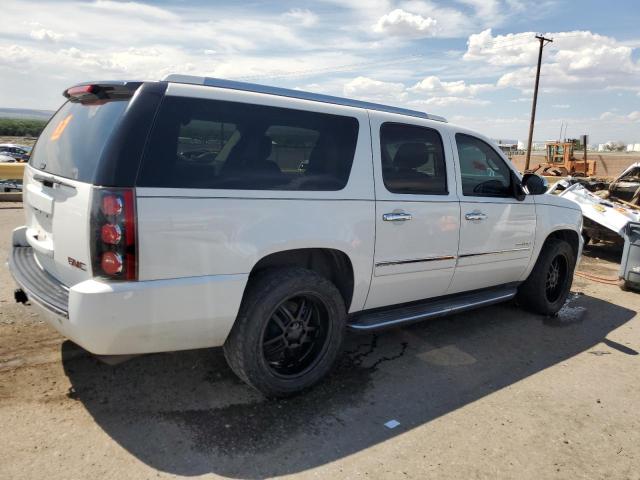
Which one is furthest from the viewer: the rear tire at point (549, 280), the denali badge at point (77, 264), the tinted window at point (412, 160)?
the rear tire at point (549, 280)

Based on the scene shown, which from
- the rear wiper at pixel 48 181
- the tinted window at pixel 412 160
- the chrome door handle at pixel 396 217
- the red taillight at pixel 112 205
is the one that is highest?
the tinted window at pixel 412 160

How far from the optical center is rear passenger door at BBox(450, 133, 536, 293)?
4.34 metres

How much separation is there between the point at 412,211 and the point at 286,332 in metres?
1.31

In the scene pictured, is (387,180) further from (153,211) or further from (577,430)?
(577,430)

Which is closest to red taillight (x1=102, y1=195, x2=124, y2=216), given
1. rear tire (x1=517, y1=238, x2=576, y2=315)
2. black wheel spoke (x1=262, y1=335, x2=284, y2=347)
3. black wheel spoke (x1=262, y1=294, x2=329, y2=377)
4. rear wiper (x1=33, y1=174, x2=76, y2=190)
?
rear wiper (x1=33, y1=174, x2=76, y2=190)

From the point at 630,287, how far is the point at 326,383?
5177 millimetres

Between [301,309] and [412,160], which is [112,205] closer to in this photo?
[301,309]

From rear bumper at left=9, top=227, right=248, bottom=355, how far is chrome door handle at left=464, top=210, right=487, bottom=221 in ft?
7.02

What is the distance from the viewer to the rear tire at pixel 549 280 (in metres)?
5.30

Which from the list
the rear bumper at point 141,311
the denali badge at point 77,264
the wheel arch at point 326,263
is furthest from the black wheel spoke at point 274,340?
the denali badge at point 77,264

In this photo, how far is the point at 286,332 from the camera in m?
3.38

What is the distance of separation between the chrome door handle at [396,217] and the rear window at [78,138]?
72.6 inches

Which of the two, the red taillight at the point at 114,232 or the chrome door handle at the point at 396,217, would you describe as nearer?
the red taillight at the point at 114,232

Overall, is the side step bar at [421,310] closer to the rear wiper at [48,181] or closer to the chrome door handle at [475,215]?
the chrome door handle at [475,215]
